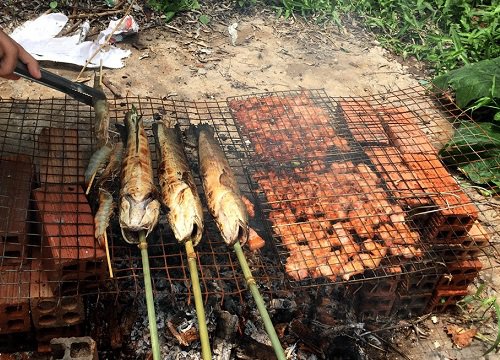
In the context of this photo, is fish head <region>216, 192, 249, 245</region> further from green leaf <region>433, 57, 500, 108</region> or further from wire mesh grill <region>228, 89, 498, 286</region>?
green leaf <region>433, 57, 500, 108</region>

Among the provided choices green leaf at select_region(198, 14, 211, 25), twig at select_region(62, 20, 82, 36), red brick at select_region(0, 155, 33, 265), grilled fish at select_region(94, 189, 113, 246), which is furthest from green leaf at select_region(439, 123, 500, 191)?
twig at select_region(62, 20, 82, 36)

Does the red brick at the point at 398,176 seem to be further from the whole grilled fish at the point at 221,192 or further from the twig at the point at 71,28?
the twig at the point at 71,28

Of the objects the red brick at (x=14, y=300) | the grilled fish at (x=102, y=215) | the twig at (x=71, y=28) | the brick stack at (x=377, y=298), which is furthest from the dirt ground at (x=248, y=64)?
the brick stack at (x=377, y=298)

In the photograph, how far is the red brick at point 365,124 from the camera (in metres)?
5.80

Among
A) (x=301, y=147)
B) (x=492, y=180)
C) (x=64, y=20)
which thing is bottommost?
(x=64, y=20)

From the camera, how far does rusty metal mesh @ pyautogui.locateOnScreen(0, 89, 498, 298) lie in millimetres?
4090

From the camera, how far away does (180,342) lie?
14.4ft

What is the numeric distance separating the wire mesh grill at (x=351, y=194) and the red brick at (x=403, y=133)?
0.01 m

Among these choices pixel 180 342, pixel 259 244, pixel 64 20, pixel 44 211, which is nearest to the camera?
pixel 44 211

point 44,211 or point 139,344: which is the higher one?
point 44,211

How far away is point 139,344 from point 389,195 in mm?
3028

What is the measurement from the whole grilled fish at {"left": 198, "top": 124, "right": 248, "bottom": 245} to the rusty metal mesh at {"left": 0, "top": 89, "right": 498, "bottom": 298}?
15.4 inches

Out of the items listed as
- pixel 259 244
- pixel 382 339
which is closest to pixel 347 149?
pixel 259 244

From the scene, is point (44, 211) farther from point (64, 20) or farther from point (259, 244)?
point (64, 20)
